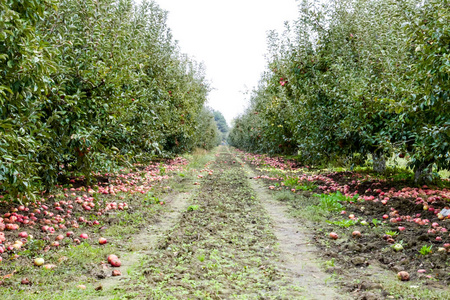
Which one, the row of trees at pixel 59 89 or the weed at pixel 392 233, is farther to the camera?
the weed at pixel 392 233

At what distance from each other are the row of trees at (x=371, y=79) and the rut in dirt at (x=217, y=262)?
3.12 metres

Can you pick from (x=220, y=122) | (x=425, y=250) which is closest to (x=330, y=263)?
(x=425, y=250)

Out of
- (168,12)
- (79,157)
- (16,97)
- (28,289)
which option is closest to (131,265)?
(28,289)

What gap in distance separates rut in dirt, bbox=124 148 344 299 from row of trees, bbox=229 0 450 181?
10.2 feet

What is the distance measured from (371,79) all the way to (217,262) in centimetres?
658

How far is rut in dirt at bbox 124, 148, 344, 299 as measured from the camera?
135 inches

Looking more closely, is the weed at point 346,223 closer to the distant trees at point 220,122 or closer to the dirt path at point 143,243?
the dirt path at point 143,243

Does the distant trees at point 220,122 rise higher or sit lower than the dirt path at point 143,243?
higher

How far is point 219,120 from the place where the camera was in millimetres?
137500

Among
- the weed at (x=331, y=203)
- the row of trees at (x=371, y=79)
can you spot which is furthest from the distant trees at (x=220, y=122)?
the weed at (x=331, y=203)

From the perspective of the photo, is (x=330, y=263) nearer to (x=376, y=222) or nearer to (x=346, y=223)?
(x=346, y=223)

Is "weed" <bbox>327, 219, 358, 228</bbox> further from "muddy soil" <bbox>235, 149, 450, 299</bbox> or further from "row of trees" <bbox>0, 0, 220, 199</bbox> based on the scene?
"row of trees" <bbox>0, 0, 220, 199</bbox>

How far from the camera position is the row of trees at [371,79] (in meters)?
5.04

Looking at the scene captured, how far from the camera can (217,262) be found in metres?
4.22
